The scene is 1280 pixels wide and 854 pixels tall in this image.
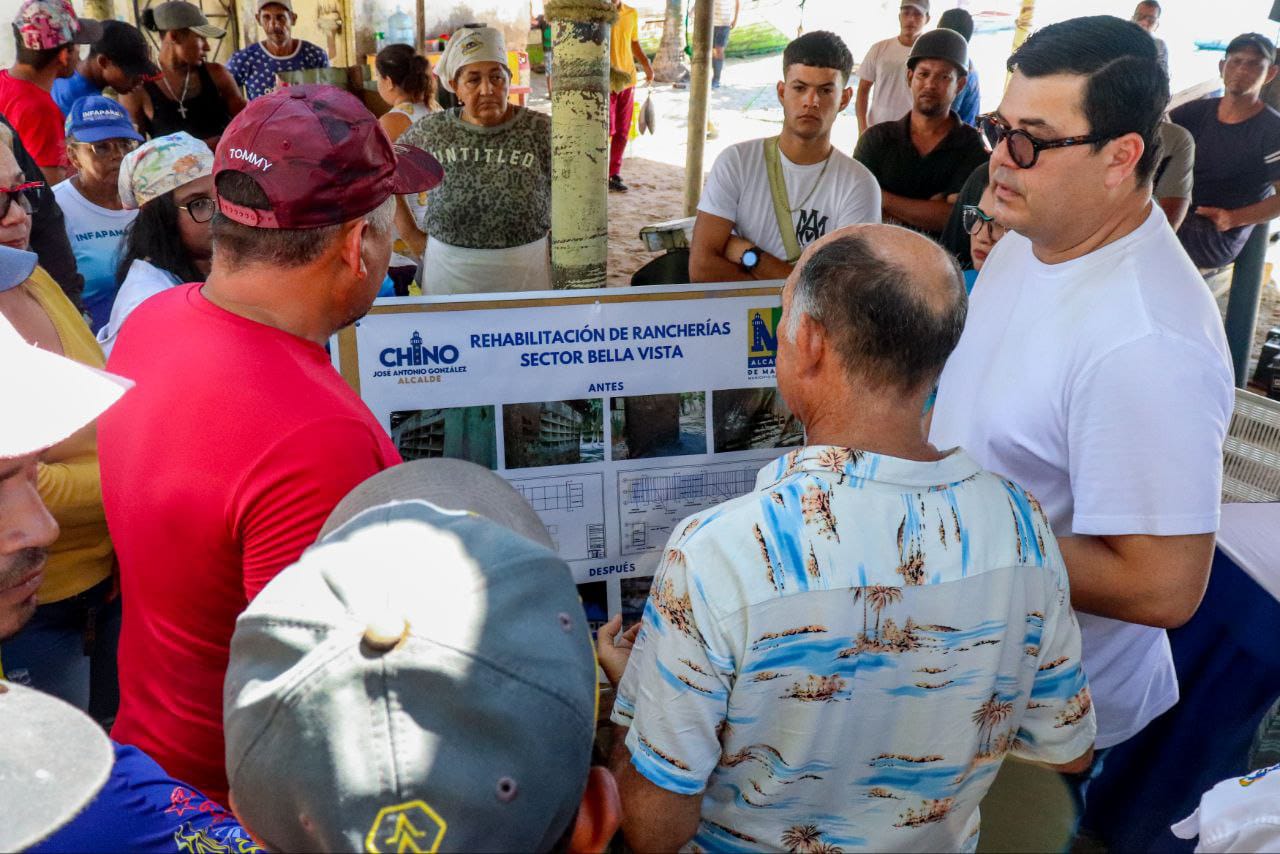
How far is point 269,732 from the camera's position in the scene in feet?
2.53

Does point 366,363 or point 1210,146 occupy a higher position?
point 1210,146

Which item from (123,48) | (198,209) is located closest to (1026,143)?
(198,209)

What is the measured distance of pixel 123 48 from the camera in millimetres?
5375

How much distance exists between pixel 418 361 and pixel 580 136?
2.72ft

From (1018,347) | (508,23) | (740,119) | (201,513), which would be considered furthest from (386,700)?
(740,119)

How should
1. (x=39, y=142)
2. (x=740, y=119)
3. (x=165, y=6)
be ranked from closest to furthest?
(x=39, y=142) < (x=165, y=6) < (x=740, y=119)

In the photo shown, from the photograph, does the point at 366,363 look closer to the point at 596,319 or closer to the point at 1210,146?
the point at 596,319

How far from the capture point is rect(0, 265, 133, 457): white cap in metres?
1.11

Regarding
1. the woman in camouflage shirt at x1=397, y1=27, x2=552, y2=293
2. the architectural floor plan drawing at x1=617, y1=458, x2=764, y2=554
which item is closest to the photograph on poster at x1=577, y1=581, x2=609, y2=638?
the architectural floor plan drawing at x1=617, y1=458, x2=764, y2=554

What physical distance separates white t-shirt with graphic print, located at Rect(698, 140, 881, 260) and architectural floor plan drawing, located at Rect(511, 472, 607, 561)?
1.55 meters

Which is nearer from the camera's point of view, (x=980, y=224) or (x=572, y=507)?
(x=572, y=507)

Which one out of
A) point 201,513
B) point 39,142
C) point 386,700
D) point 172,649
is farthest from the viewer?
point 39,142

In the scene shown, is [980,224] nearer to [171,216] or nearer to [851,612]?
[851,612]

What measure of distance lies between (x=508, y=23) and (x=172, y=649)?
15.6 meters
